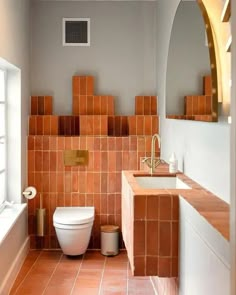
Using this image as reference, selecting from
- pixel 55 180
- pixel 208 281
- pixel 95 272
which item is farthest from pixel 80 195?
pixel 208 281

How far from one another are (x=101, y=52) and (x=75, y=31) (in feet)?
1.17

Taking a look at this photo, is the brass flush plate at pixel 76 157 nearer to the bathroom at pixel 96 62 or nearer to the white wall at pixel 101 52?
the bathroom at pixel 96 62

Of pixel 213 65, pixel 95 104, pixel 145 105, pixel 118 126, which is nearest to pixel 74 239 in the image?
pixel 118 126

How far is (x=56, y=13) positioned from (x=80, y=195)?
198 cm

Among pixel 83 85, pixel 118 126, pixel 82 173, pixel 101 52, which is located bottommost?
pixel 82 173

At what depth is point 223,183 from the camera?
2.24 m

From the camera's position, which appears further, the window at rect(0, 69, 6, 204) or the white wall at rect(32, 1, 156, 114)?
the white wall at rect(32, 1, 156, 114)

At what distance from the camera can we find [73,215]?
441 cm

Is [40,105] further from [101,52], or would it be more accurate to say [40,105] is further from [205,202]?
[205,202]

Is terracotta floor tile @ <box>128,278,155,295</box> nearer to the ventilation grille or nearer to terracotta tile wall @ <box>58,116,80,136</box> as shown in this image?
terracotta tile wall @ <box>58,116,80,136</box>

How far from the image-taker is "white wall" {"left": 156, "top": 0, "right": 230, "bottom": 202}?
7.34 feet

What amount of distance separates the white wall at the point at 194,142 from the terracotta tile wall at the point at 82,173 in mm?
488

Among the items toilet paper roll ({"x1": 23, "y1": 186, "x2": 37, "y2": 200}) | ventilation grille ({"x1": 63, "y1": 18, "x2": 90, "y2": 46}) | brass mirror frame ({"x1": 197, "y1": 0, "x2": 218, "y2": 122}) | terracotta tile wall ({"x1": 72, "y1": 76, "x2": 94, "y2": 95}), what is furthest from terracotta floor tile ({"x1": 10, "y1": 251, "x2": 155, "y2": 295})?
ventilation grille ({"x1": 63, "y1": 18, "x2": 90, "y2": 46})

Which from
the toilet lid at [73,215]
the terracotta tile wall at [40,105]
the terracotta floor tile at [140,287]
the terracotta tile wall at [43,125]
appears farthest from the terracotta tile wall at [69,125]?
the terracotta floor tile at [140,287]
